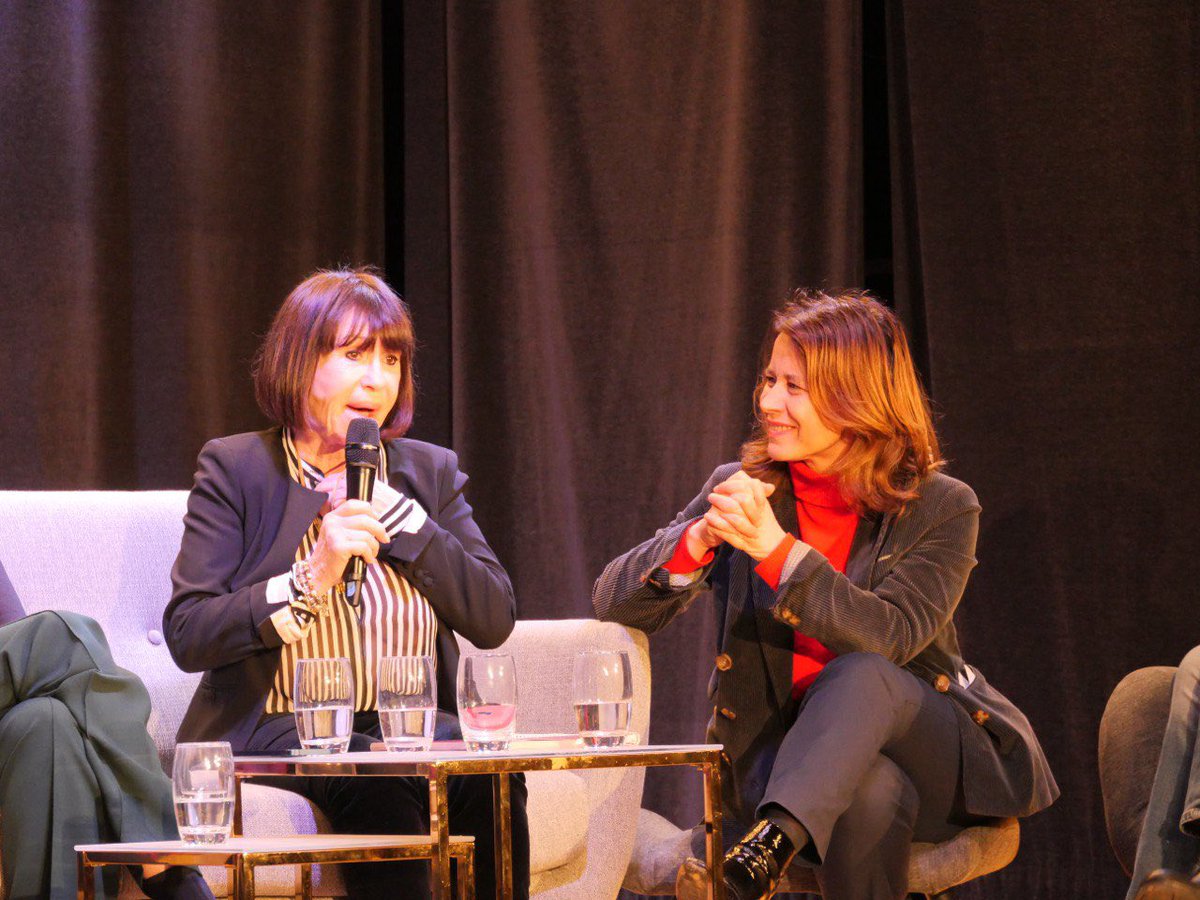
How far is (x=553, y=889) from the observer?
2.56m

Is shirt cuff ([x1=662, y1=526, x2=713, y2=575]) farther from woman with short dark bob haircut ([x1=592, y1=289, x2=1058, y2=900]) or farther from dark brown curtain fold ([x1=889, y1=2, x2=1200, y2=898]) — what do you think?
dark brown curtain fold ([x1=889, y1=2, x2=1200, y2=898])

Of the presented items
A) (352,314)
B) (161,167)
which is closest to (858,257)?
(352,314)

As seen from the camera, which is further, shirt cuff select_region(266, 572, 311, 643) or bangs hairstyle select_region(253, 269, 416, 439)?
bangs hairstyle select_region(253, 269, 416, 439)

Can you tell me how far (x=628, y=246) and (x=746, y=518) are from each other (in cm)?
147

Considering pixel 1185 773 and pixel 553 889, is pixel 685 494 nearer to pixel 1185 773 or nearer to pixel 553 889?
pixel 553 889

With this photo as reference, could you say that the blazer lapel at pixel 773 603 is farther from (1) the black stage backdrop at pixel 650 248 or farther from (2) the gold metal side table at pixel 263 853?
(1) the black stage backdrop at pixel 650 248

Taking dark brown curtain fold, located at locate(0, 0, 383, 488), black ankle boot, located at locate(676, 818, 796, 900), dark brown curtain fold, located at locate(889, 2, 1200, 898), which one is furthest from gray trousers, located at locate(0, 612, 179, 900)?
dark brown curtain fold, located at locate(889, 2, 1200, 898)

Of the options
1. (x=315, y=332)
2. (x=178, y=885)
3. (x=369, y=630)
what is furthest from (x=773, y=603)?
(x=178, y=885)

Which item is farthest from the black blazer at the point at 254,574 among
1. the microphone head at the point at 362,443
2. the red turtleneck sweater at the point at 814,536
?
the red turtleneck sweater at the point at 814,536

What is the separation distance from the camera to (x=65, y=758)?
2.14 meters

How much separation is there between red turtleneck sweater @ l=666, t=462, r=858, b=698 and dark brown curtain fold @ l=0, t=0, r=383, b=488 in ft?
5.26

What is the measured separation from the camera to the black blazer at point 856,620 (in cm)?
235

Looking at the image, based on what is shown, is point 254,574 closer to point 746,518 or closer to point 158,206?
point 746,518

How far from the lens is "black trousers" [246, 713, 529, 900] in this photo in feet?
7.20
